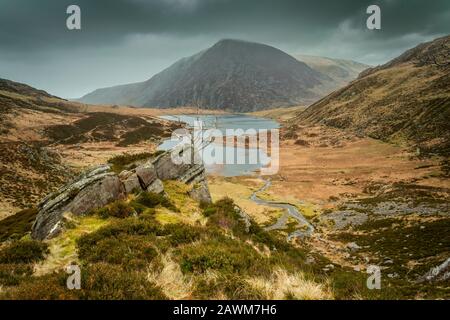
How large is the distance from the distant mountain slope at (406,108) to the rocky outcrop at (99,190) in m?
91.3

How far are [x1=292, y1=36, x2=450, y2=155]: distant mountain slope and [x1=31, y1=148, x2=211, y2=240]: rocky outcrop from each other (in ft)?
299

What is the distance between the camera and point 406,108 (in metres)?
138

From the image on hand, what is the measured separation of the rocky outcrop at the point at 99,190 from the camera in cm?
1662

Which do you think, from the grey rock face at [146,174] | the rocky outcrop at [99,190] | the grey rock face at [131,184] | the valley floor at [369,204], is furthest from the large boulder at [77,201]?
the valley floor at [369,204]

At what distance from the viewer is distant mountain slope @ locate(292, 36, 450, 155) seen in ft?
356

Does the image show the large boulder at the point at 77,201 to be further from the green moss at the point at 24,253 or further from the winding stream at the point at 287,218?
the winding stream at the point at 287,218

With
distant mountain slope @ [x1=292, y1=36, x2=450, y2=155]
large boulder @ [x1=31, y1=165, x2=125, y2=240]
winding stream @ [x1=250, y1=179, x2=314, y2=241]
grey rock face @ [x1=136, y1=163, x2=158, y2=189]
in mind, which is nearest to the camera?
large boulder @ [x1=31, y1=165, x2=125, y2=240]

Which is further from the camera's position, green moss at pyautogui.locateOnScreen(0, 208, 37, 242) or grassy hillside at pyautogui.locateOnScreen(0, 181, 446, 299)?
green moss at pyautogui.locateOnScreen(0, 208, 37, 242)

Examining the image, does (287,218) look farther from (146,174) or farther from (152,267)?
(152,267)

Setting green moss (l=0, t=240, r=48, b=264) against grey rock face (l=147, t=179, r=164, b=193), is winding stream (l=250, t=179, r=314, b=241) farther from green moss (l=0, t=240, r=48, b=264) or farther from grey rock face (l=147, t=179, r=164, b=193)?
green moss (l=0, t=240, r=48, b=264)

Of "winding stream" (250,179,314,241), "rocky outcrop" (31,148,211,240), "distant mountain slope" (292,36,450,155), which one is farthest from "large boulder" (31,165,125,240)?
"distant mountain slope" (292,36,450,155)

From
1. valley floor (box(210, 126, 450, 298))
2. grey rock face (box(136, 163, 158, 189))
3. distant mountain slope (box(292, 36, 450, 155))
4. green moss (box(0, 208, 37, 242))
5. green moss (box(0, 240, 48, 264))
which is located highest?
distant mountain slope (box(292, 36, 450, 155))

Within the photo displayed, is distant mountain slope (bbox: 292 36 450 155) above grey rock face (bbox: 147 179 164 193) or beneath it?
above
